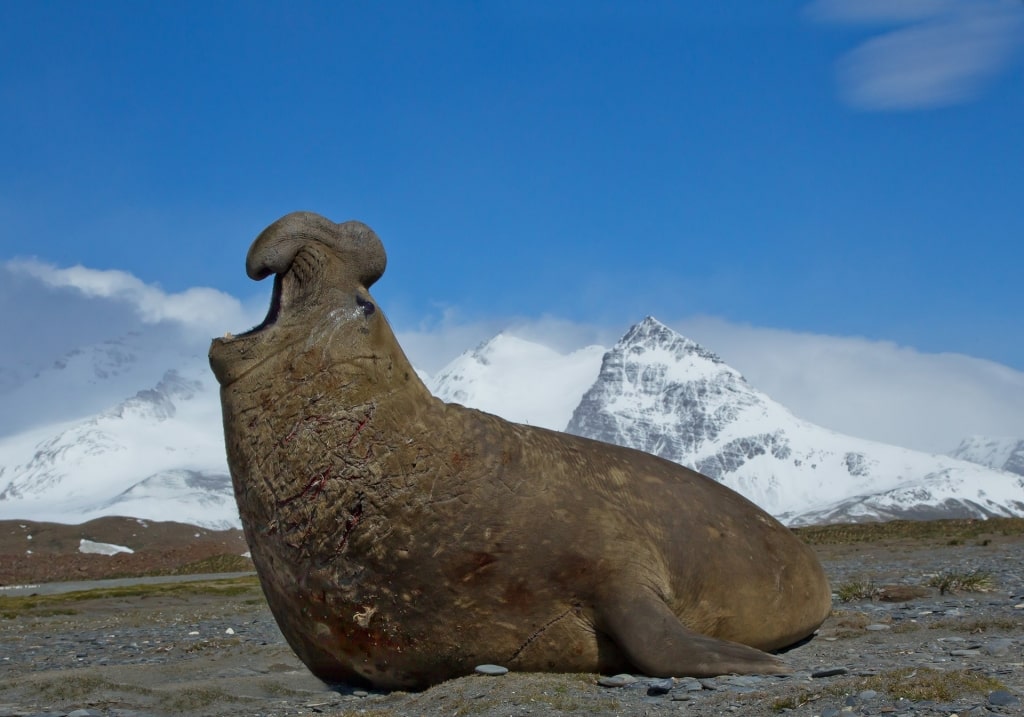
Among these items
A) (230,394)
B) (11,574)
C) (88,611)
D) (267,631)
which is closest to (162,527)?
(11,574)

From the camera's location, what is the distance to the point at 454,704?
21.7ft

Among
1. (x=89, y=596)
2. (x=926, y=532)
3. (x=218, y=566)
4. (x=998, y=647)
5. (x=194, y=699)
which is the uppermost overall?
(x=926, y=532)

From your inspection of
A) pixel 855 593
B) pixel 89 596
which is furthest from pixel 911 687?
pixel 89 596

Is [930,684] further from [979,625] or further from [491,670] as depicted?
[979,625]

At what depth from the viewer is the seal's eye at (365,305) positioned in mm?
7902

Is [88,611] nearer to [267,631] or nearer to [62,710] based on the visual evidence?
[267,631]

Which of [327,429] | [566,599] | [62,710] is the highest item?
[327,429]

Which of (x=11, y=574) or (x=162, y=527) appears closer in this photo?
(x=11, y=574)

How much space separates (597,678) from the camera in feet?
24.0

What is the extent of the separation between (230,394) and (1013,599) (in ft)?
28.9

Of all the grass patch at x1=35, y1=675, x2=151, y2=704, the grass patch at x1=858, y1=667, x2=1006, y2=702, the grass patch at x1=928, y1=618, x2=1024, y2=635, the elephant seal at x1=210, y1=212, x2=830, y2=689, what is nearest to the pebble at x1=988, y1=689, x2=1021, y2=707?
the grass patch at x1=858, y1=667, x2=1006, y2=702

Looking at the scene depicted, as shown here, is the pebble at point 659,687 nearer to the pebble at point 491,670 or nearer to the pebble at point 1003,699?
the pebble at point 491,670

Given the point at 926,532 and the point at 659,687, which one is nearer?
the point at 659,687

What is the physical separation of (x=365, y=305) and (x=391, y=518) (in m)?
1.49
